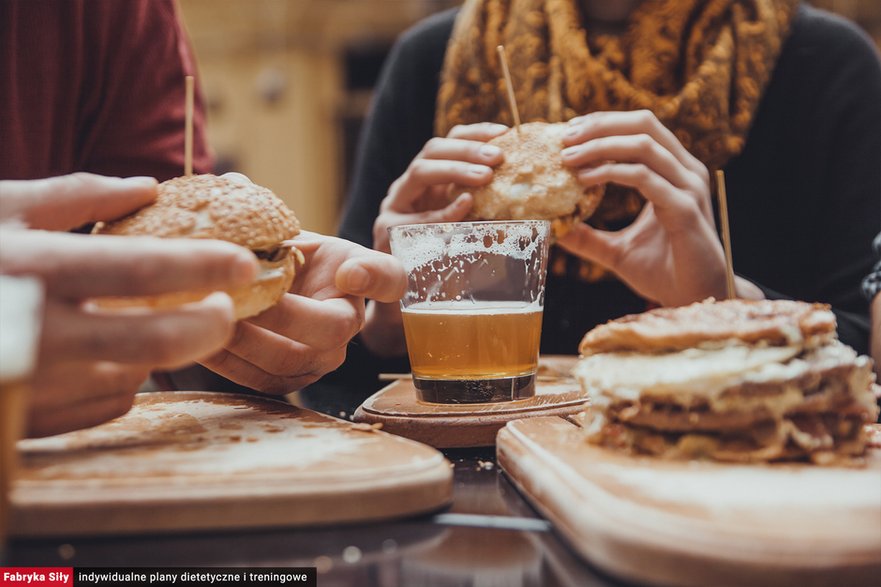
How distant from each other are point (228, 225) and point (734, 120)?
1926 millimetres

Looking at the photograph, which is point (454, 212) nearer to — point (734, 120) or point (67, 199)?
point (67, 199)

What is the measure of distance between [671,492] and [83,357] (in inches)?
28.4

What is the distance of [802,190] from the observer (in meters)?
2.81

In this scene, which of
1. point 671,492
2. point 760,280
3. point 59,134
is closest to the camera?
point 671,492

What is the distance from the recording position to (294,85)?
11.2 meters

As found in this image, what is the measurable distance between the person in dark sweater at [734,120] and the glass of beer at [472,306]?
633 millimetres

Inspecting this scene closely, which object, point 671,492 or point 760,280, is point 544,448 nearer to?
point 671,492

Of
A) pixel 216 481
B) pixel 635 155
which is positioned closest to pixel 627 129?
pixel 635 155

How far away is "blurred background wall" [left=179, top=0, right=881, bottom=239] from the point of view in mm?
11039

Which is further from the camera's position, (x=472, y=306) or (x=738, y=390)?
(x=472, y=306)

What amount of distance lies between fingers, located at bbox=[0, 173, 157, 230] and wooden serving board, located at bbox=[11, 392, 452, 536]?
345 mm

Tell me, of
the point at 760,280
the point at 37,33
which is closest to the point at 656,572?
the point at 37,33

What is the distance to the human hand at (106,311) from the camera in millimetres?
848

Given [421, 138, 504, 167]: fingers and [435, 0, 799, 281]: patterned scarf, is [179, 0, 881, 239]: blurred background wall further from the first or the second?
[421, 138, 504, 167]: fingers
